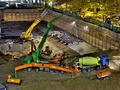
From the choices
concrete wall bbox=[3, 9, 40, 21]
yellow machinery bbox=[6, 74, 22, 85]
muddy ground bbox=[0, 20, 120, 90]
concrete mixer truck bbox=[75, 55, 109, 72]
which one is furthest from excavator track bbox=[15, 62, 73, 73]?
concrete wall bbox=[3, 9, 40, 21]

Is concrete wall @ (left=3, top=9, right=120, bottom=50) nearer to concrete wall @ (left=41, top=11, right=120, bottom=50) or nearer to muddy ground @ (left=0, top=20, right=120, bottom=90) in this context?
concrete wall @ (left=41, top=11, right=120, bottom=50)

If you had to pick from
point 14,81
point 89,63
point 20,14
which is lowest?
point 14,81

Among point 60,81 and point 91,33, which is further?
point 91,33

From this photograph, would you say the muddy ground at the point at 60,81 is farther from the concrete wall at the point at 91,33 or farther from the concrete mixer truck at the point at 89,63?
the concrete wall at the point at 91,33

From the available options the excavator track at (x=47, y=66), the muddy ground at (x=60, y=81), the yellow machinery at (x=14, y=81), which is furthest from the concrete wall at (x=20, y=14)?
the yellow machinery at (x=14, y=81)

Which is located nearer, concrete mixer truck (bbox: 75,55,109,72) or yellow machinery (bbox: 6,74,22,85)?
yellow machinery (bbox: 6,74,22,85)

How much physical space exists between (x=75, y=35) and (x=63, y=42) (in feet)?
14.1

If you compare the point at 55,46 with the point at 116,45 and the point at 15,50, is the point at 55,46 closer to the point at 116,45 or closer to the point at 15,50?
the point at 15,50

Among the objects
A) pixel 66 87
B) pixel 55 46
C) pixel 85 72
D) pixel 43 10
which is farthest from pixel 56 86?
pixel 43 10

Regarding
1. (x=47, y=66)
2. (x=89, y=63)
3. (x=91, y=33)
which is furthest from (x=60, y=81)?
(x=91, y=33)

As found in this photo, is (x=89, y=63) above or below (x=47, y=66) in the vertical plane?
above

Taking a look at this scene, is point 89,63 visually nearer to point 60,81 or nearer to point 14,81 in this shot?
point 60,81

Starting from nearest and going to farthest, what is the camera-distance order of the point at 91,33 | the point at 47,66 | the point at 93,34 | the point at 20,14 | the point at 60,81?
the point at 60,81 → the point at 47,66 → the point at 93,34 → the point at 91,33 → the point at 20,14

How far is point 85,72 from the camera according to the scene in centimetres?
2656
